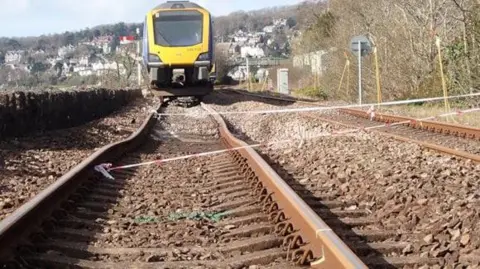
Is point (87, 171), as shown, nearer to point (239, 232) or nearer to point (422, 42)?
point (239, 232)

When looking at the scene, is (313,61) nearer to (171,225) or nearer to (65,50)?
(65,50)

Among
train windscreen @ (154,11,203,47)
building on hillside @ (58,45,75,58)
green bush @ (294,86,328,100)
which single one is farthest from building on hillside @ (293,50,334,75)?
building on hillside @ (58,45,75,58)

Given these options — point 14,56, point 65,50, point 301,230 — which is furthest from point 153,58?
point 65,50

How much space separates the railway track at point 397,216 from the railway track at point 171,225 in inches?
13.1

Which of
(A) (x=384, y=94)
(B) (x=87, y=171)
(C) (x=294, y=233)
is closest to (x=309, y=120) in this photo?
(B) (x=87, y=171)

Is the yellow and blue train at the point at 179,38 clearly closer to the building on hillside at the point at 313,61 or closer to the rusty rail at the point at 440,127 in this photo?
the rusty rail at the point at 440,127

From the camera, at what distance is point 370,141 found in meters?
10.2

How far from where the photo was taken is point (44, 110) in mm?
13219

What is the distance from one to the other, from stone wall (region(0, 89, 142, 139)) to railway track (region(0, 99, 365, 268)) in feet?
13.0

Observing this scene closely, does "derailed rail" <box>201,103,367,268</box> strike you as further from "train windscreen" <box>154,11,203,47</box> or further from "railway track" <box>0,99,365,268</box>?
"train windscreen" <box>154,11,203,47</box>

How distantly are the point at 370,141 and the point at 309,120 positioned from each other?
17.0ft

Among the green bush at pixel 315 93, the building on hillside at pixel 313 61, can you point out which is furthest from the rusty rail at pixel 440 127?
the building on hillside at pixel 313 61

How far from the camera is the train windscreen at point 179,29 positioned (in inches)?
895

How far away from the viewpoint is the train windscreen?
22734 mm
